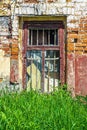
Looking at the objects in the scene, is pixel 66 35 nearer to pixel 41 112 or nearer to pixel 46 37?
pixel 46 37

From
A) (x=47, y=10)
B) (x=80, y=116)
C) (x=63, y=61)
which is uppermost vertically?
(x=47, y=10)

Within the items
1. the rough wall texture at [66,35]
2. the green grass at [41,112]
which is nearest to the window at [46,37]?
the rough wall texture at [66,35]

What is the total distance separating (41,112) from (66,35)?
2.42 meters

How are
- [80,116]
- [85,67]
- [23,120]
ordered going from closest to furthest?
[23,120], [80,116], [85,67]

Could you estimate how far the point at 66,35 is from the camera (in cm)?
720

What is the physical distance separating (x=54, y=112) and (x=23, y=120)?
0.63 m

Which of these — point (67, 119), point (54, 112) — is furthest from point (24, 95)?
point (67, 119)

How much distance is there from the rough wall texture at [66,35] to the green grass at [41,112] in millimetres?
705

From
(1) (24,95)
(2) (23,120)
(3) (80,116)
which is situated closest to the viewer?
(2) (23,120)

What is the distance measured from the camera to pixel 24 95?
6180 millimetres

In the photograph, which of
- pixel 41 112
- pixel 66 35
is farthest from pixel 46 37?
pixel 41 112

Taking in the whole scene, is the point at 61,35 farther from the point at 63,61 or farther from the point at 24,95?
the point at 24,95

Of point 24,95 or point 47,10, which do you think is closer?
point 24,95

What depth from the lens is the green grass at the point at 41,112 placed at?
4.55m
